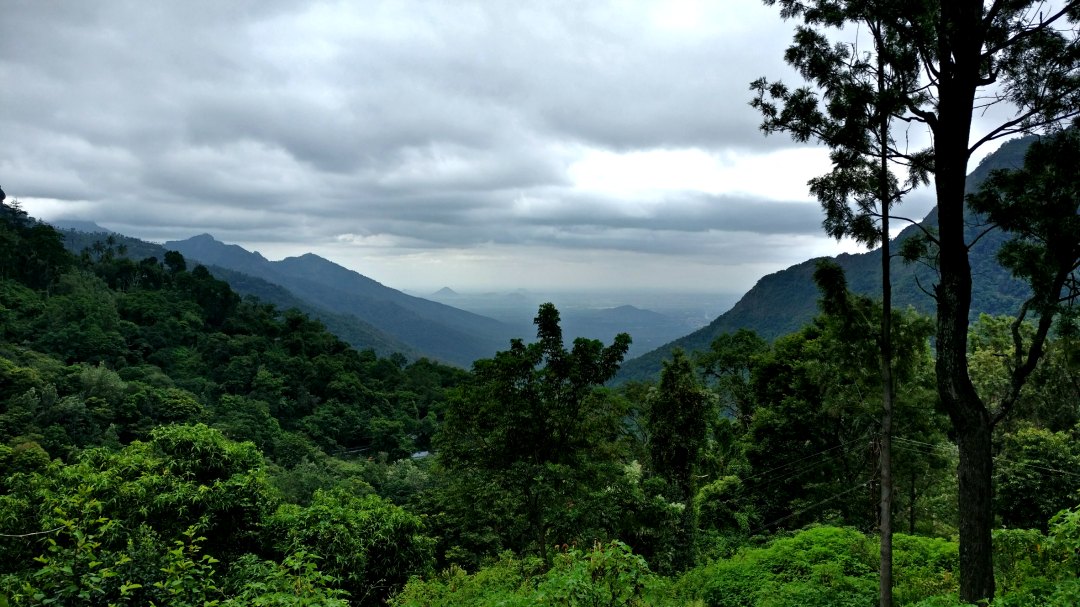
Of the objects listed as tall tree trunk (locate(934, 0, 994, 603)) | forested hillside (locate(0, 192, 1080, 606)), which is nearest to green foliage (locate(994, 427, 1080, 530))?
forested hillside (locate(0, 192, 1080, 606))

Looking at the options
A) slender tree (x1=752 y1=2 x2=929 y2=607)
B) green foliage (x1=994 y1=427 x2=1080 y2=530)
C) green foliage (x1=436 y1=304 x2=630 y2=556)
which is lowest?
green foliage (x1=994 y1=427 x2=1080 y2=530)

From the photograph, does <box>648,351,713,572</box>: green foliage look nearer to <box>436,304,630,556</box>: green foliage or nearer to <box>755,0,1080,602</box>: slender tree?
<box>436,304,630,556</box>: green foliage

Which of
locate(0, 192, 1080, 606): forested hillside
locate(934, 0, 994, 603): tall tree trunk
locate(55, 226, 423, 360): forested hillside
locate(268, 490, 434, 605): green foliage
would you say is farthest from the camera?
locate(55, 226, 423, 360): forested hillside

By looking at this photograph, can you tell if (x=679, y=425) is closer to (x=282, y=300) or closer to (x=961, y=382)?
(x=961, y=382)

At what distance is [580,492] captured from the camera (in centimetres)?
1333

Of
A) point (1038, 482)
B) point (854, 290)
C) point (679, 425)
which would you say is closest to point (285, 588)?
point (679, 425)

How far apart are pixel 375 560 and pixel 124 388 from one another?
37.8 meters

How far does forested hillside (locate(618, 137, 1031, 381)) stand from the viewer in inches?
2953

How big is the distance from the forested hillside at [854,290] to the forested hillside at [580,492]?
56460mm

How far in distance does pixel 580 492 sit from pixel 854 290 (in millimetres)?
115196

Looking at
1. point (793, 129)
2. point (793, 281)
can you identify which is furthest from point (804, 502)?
point (793, 281)

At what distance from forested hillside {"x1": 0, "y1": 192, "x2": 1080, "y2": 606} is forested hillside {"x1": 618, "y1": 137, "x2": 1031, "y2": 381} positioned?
5646cm

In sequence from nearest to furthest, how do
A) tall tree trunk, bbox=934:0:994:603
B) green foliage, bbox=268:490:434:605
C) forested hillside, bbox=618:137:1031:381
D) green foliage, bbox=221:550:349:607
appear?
1. green foliage, bbox=221:550:349:607
2. tall tree trunk, bbox=934:0:994:603
3. green foliage, bbox=268:490:434:605
4. forested hillside, bbox=618:137:1031:381

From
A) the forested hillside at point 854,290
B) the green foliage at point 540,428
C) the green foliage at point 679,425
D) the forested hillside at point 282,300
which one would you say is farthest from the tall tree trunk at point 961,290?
the forested hillside at point 282,300
